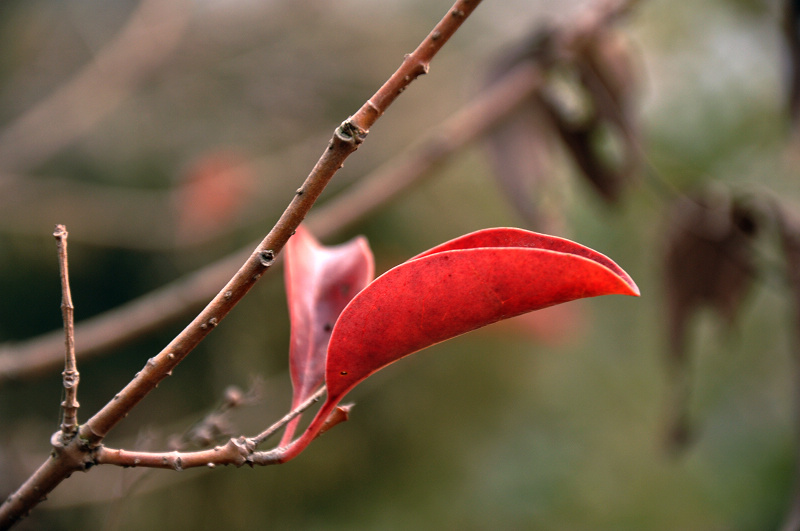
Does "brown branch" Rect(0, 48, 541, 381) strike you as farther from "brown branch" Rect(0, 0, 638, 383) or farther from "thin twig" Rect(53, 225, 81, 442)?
"thin twig" Rect(53, 225, 81, 442)

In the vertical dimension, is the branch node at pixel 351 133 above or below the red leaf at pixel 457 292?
above

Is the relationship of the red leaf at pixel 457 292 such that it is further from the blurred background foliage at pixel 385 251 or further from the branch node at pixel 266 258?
the blurred background foliage at pixel 385 251

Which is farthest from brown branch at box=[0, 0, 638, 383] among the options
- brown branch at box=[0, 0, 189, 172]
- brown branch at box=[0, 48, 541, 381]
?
brown branch at box=[0, 0, 189, 172]

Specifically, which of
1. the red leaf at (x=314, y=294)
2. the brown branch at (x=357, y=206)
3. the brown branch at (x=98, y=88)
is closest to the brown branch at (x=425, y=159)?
the brown branch at (x=357, y=206)

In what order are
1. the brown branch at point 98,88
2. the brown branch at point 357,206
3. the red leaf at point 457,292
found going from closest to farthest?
the red leaf at point 457,292, the brown branch at point 357,206, the brown branch at point 98,88

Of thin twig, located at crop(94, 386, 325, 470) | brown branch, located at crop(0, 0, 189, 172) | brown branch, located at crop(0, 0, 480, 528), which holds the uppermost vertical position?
brown branch, located at crop(0, 0, 189, 172)

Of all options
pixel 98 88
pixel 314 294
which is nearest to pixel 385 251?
pixel 98 88

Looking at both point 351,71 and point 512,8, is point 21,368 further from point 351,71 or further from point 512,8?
point 512,8
